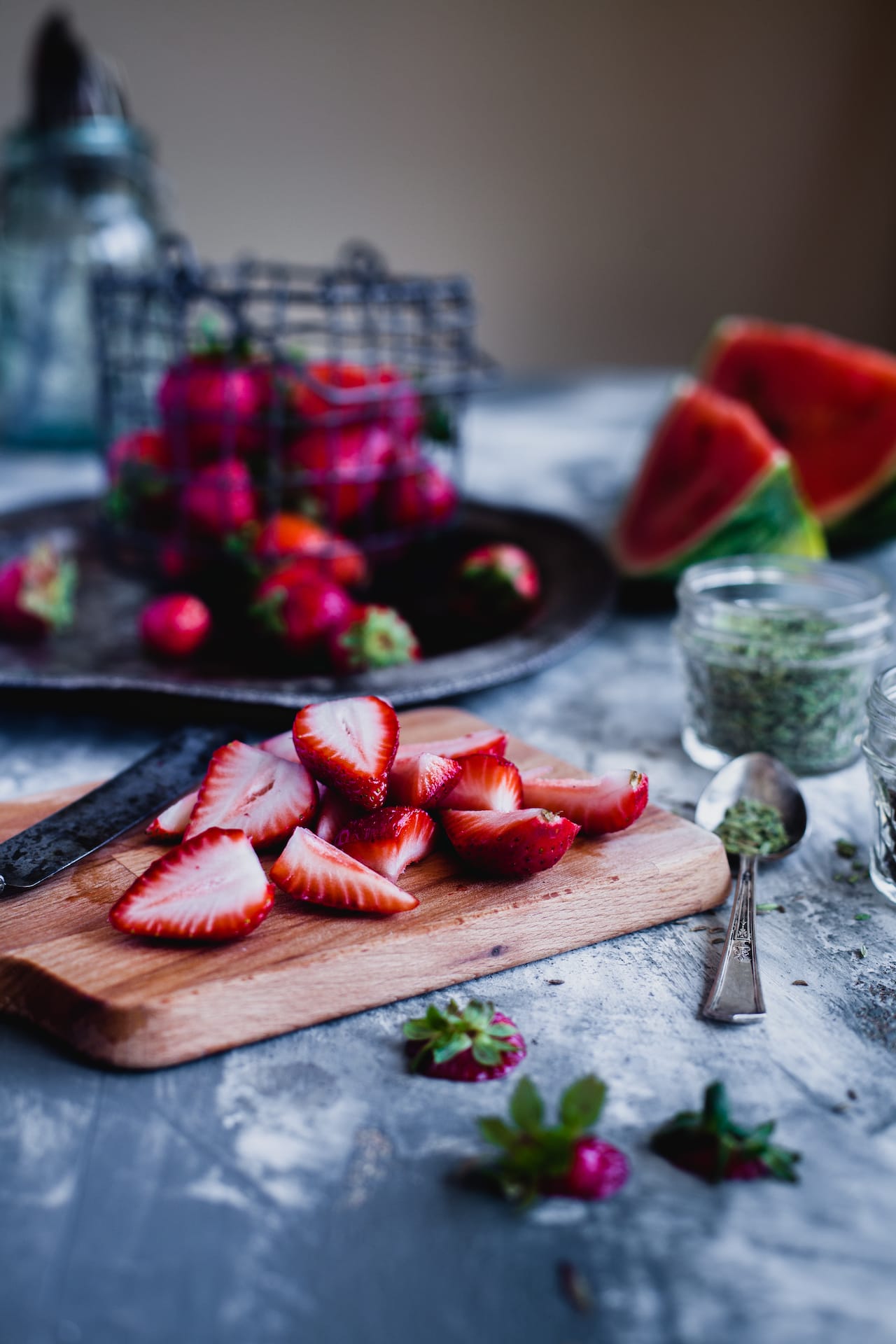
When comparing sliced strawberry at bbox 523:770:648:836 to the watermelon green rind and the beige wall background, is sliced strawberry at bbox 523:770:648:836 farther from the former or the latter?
the beige wall background

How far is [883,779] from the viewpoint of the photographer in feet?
3.36

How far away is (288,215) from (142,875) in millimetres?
4341

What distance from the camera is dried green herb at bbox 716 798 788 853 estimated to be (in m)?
1.08

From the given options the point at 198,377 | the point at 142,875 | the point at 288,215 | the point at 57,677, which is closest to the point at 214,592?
the point at 198,377

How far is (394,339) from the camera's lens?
1.85 meters

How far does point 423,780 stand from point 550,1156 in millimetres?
362

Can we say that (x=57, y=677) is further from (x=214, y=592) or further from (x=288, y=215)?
(x=288, y=215)

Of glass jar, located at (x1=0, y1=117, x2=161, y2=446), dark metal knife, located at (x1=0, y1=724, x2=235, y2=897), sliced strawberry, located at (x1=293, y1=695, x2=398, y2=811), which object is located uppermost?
glass jar, located at (x1=0, y1=117, x2=161, y2=446)

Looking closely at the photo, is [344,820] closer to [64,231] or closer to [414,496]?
[414,496]

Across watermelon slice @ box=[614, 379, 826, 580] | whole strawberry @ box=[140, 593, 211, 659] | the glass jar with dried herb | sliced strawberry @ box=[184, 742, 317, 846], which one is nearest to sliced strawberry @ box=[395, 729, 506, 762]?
sliced strawberry @ box=[184, 742, 317, 846]

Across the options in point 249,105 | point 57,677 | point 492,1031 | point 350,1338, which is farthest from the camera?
point 249,105

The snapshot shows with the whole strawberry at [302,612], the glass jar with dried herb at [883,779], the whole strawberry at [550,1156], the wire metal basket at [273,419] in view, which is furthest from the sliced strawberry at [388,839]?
the wire metal basket at [273,419]

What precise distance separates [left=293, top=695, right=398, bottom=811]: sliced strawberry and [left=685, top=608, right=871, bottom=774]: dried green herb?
442 millimetres

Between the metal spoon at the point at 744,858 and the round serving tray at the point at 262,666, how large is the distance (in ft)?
0.98
